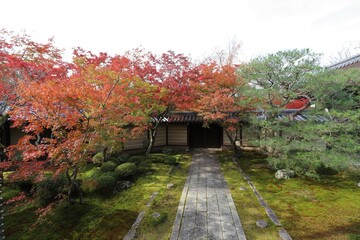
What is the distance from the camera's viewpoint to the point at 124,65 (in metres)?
11.5

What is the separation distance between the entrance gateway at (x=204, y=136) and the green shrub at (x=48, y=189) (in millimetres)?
12734

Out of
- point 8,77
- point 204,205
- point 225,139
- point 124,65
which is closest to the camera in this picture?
point 204,205

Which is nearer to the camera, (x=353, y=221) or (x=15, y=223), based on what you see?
(x=353, y=221)

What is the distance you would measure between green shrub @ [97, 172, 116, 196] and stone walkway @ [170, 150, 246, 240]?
336cm

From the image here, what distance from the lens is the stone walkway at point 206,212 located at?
18.7ft

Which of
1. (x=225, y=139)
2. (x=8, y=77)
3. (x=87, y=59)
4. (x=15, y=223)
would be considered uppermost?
(x=87, y=59)

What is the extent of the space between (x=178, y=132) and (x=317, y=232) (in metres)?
14.5

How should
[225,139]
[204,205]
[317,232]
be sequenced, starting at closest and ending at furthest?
[317,232] → [204,205] → [225,139]

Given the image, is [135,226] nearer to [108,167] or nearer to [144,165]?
[108,167]

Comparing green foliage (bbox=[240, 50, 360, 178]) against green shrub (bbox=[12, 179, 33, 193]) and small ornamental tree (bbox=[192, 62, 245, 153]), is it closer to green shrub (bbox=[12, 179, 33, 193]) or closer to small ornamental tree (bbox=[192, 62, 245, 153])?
small ornamental tree (bbox=[192, 62, 245, 153])

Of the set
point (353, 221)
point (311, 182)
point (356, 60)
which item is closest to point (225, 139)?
point (311, 182)

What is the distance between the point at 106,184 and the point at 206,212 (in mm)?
4687

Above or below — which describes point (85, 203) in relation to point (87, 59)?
below

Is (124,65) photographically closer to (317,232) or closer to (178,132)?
(178,132)
